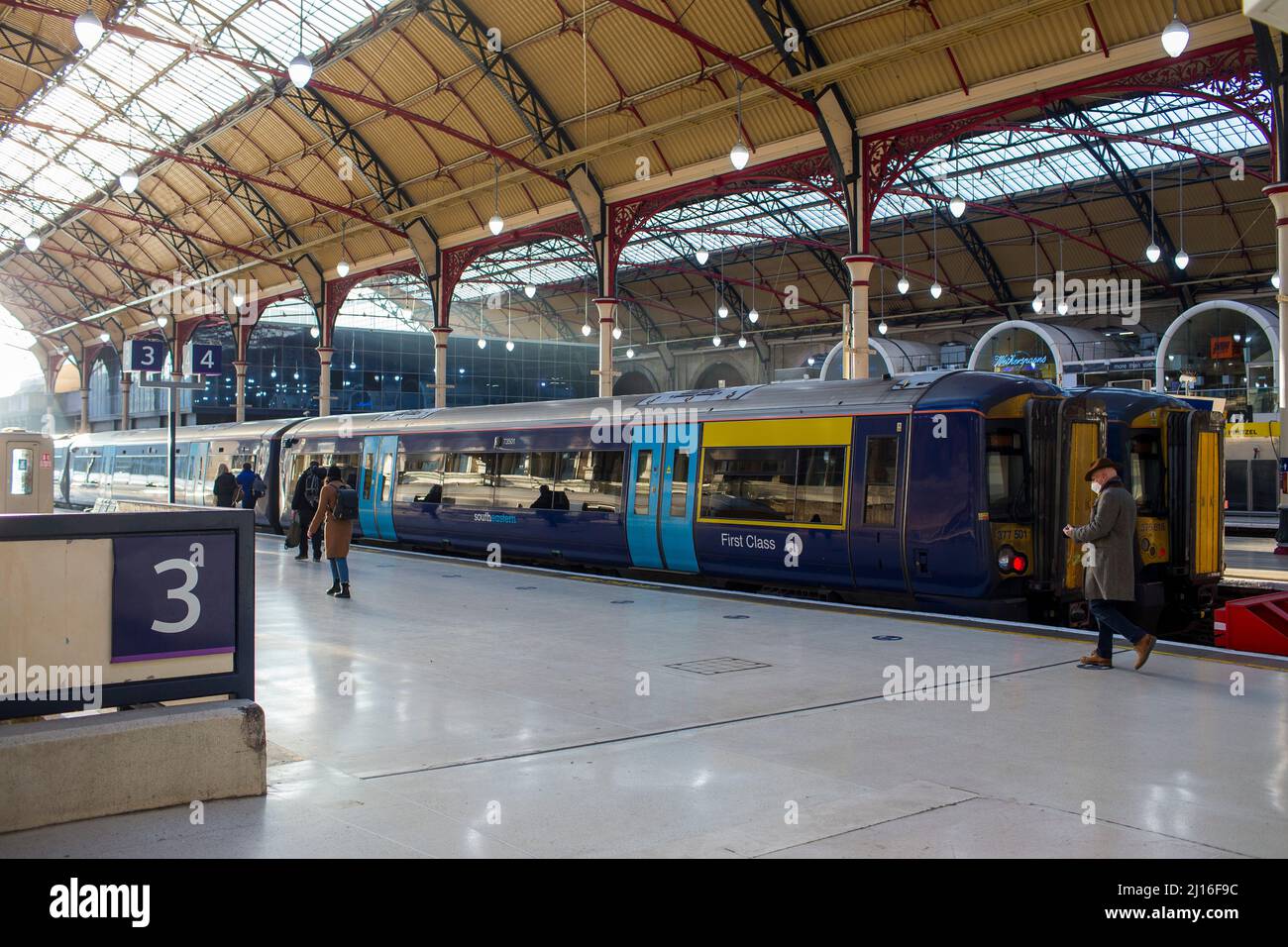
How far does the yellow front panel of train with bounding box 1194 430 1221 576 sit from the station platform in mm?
3686

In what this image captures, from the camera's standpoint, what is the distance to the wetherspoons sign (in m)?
39.2

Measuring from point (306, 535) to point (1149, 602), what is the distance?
13.1 m

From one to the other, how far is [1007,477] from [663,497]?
5.03 meters

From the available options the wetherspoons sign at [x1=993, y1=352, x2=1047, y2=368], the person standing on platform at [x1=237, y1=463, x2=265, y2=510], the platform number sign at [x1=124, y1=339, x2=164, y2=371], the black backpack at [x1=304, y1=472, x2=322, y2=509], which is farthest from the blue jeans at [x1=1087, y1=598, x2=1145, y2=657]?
the wetherspoons sign at [x1=993, y1=352, x2=1047, y2=368]

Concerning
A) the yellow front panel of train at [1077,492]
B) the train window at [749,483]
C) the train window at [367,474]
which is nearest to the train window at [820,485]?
the train window at [749,483]

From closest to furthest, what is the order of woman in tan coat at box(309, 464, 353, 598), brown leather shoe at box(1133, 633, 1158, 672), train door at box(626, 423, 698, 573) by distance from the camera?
brown leather shoe at box(1133, 633, 1158, 672)
woman in tan coat at box(309, 464, 353, 598)
train door at box(626, 423, 698, 573)

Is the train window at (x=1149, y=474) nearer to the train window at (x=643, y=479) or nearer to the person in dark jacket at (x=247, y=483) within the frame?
the train window at (x=643, y=479)

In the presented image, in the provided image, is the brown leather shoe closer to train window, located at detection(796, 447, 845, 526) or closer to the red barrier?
the red barrier

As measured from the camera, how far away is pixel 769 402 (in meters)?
14.2

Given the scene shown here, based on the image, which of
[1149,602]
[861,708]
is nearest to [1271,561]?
[1149,602]

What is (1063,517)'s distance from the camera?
38.5 ft

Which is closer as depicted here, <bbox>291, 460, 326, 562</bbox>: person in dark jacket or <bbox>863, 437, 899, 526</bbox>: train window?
<bbox>863, 437, 899, 526</bbox>: train window

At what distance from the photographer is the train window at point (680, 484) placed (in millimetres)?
14992

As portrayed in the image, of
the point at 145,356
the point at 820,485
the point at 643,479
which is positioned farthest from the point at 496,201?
the point at 820,485
